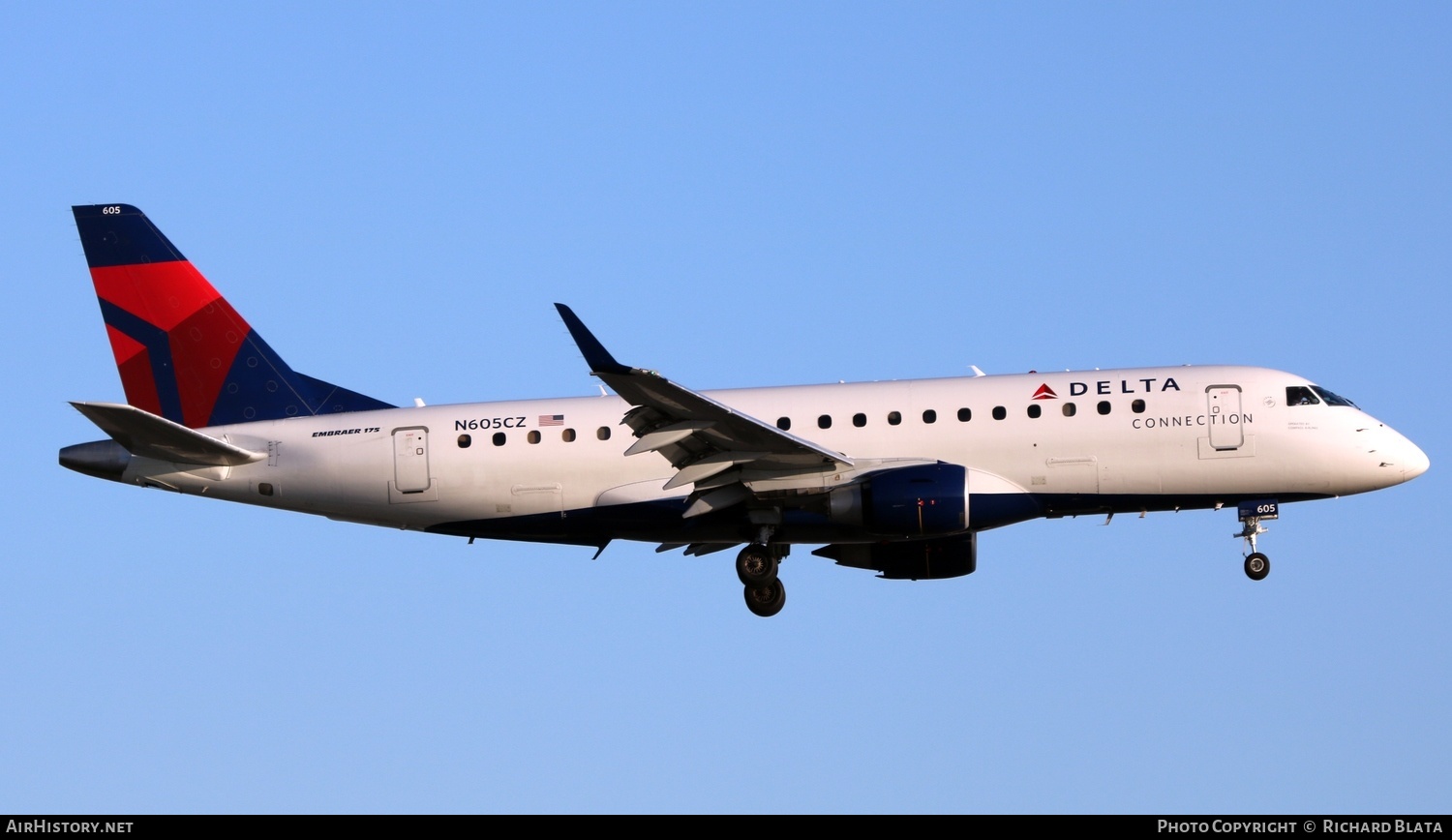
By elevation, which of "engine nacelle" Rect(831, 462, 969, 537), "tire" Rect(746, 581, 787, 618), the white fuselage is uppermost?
the white fuselage

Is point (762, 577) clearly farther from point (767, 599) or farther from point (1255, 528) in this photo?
point (1255, 528)

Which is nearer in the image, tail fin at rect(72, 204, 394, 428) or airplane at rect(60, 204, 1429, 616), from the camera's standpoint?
airplane at rect(60, 204, 1429, 616)

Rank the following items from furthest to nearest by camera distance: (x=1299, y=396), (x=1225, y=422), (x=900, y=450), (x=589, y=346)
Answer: (x=1299, y=396), (x=900, y=450), (x=1225, y=422), (x=589, y=346)

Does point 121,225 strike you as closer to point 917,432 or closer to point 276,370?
point 276,370

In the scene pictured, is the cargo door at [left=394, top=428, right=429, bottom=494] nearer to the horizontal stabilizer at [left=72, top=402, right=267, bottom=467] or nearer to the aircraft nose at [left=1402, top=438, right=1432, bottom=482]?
the horizontal stabilizer at [left=72, top=402, right=267, bottom=467]

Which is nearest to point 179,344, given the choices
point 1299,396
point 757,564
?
point 757,564

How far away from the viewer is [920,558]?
43.2m

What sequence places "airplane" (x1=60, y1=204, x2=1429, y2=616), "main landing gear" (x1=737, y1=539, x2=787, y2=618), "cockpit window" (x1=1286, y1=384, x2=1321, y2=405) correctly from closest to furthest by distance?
"airplane" (x1=60, y1=204, x2=1429, y2=616) < "cockpit window" (x1=1286, y1=384, x2=1321, y2=405) < "main landing gear" (x1=737, y1=539, x2=787, y2=618)

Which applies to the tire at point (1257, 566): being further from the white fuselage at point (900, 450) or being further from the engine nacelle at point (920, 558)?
the engine nacelle at point (920, 558)

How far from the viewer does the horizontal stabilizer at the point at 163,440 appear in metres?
39.3

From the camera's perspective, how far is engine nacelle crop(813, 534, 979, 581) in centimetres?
4284

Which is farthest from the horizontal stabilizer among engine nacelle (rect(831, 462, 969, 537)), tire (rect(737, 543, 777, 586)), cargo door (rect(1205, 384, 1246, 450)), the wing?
cargo door (rect(1205, 384, 1246, 450))

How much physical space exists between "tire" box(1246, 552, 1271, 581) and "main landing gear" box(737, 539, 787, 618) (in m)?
10.3

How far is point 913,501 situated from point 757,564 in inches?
184
